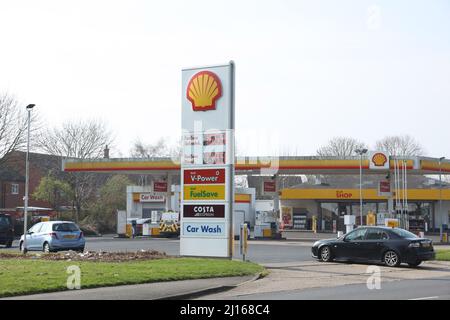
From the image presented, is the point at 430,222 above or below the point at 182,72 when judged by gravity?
below

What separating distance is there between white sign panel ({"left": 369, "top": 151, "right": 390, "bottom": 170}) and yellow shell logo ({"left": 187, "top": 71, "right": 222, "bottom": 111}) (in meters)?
23.0

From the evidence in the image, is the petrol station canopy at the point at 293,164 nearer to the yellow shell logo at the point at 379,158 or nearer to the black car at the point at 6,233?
the yellow shell logo at the point at 379,158

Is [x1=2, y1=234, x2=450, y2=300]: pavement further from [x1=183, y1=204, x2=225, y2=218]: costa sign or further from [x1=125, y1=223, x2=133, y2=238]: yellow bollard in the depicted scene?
[x1=125, y1=223, x2=133, y2=238]: yellow bollard

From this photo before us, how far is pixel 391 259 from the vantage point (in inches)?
872

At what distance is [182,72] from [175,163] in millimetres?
23820

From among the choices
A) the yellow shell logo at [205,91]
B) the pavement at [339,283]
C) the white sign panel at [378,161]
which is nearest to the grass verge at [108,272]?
the pavement at [339,283]

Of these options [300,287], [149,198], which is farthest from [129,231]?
[300,287]

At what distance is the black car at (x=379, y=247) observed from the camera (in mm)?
21828

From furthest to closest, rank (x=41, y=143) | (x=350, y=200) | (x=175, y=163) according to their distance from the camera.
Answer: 1. (x=350, y=200)
2. (x=41, y=143)
3. (x=175, y=163)

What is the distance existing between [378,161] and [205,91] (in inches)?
917

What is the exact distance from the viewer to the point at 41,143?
198ft

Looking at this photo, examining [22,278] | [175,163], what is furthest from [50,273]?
[175,163]

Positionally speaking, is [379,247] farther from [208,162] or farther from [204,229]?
[208,162]
